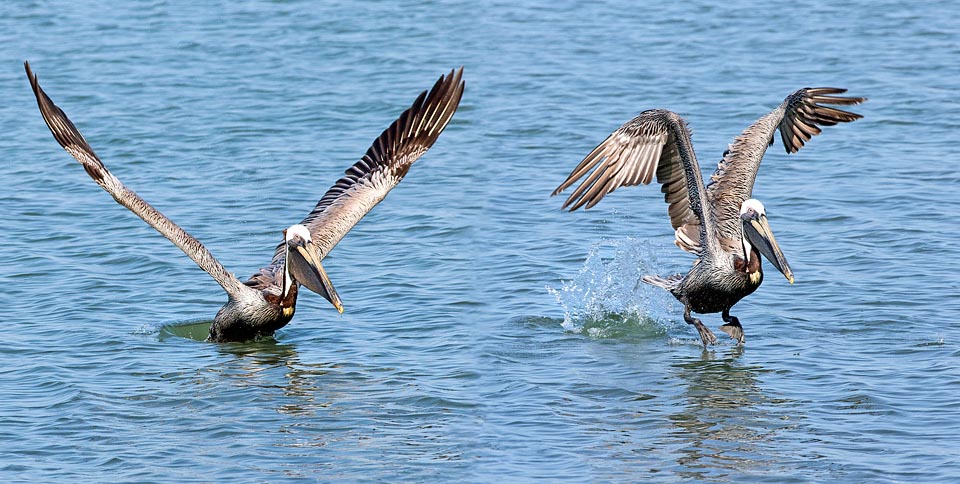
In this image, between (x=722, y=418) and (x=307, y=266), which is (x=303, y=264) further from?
(x=722, y=418)

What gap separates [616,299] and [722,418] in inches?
87.9

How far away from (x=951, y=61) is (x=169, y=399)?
37.0 ft

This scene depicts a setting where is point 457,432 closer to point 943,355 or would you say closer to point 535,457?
point 535,457

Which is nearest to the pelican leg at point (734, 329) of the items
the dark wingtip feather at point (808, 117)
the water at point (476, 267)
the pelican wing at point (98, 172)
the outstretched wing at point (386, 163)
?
the water at point (476, 267)

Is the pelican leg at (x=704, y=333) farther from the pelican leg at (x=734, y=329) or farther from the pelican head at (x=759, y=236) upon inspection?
the pelican head at (x=759, y=236)

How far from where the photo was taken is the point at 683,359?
8.52 m

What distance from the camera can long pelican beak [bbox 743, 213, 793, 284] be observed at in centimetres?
842

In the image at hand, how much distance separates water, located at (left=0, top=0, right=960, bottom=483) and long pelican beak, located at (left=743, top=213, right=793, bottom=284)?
1.73ft

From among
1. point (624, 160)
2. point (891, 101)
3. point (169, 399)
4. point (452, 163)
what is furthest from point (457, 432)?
point (891, 101)

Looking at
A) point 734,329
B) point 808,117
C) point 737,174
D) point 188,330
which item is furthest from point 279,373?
point 808,117

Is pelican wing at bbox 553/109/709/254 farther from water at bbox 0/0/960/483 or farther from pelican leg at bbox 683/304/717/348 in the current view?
water at bbox 0/0/960/483

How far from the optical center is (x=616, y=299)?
9500mm

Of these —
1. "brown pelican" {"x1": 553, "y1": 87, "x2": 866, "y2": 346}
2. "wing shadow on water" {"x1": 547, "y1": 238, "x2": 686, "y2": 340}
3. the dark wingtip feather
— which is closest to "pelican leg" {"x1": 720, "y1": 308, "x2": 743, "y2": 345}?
"brown pelican" {"x1": 553, "y1": 87, "x2": 866, "y2": 346}

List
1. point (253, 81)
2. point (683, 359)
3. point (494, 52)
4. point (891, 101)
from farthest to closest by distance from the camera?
point (494, 52), point (253, 81), point (891, 101), point (683, 359)
